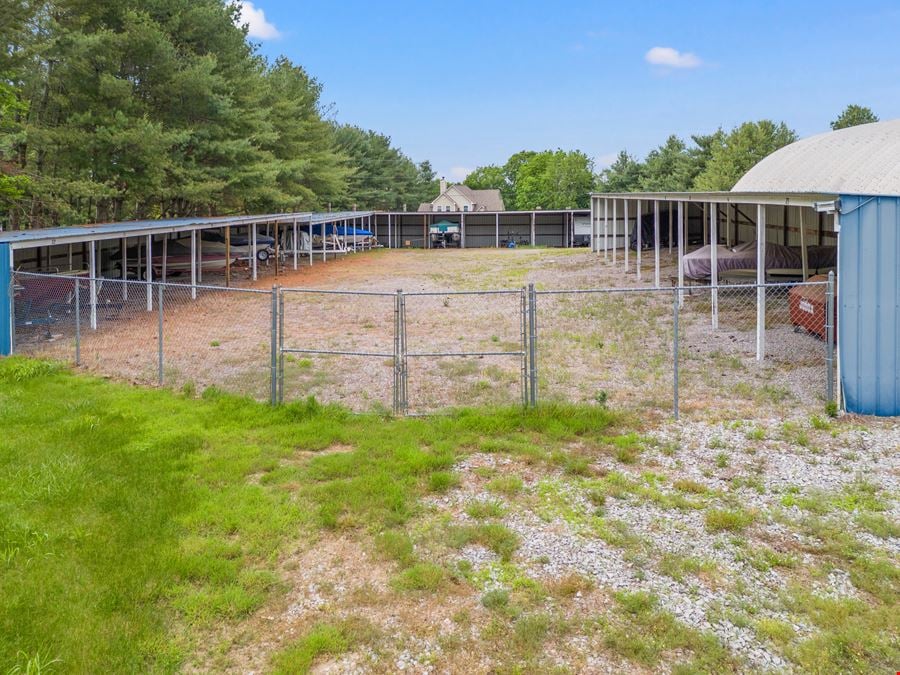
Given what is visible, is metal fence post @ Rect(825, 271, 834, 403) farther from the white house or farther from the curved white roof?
the white house

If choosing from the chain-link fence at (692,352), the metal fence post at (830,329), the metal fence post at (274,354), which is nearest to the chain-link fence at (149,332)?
the metal fence post at (274,354)

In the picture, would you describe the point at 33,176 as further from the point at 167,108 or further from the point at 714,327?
the point at 714,327

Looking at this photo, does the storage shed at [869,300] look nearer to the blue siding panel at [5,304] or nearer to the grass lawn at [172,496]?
the grass lawn at [172,496]

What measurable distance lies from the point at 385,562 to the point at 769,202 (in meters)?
9.25

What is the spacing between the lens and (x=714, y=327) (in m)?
14.3

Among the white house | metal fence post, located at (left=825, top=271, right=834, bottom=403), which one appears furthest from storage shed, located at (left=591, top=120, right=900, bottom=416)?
the white house

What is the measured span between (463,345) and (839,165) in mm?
13176

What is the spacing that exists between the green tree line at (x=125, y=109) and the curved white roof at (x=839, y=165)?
746 inches

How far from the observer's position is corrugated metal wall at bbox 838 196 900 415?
803cm

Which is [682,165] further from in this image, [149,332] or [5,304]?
[5,304]

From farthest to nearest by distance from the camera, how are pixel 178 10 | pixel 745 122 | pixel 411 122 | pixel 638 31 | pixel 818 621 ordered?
pixel 411 122
pixel 745 122
pixel 638 31
pixel 178 10
pixel 818 621

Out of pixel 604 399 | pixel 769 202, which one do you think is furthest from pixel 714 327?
pixel 604 399

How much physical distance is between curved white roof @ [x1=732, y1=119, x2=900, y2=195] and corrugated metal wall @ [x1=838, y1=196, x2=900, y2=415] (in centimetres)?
674

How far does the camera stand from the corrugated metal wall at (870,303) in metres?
8.03
